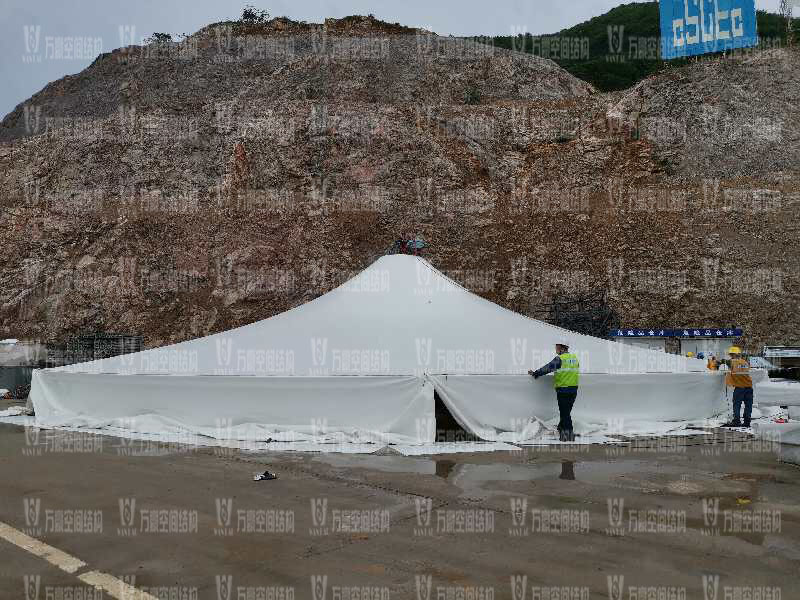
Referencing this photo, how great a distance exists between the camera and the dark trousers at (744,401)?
37.3ft

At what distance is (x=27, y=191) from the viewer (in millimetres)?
33344

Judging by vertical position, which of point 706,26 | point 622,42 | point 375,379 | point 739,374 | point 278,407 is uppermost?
point 622,42

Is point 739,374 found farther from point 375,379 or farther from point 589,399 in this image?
point 375,379

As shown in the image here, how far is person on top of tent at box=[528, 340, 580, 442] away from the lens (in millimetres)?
9953

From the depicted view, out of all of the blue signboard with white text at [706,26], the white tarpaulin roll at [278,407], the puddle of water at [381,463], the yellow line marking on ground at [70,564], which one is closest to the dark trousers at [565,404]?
the white tarpaulin roll at [278,407]

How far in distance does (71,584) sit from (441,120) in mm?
31235

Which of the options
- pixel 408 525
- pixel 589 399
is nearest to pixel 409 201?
pixel 589 399

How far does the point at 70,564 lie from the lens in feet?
15.6

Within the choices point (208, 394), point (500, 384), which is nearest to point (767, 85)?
point (500, 384)

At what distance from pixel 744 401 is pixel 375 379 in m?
6.21

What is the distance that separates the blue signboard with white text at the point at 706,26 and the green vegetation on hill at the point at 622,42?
23590 millimetres

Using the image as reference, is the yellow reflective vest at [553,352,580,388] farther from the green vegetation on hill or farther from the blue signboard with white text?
the green vegetation on hill

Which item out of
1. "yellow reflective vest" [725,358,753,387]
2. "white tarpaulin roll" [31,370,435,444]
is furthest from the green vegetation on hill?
"white tarpaulin roll" [31,370,435,444]

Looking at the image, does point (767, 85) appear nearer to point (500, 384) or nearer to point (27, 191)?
point (500, 384)
